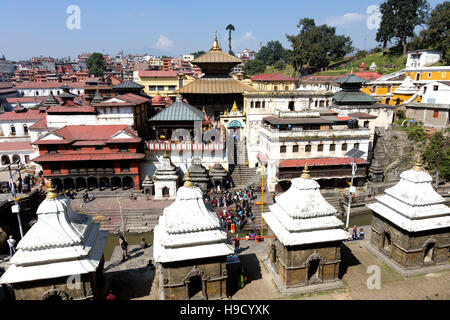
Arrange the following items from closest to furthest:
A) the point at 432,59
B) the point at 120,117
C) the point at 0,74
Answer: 1. the point at 120,117
2. the point at 432,59
3. the point at 0,74

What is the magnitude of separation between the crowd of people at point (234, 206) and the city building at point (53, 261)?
14889 millimetres

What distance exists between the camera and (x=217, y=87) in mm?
42906

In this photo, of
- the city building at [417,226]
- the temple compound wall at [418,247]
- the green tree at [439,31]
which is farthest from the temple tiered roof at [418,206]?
the green tree at [439,31]

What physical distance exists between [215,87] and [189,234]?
3396cm

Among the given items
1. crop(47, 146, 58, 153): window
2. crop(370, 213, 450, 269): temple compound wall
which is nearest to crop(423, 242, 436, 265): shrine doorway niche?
crop(370, 213, 450, 269): temple compound wall

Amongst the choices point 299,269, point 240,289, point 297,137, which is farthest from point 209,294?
point 297,137

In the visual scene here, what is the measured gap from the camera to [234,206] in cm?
2777

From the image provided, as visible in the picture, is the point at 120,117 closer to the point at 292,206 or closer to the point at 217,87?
the point at 217,87

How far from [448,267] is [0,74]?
143530 millimetres

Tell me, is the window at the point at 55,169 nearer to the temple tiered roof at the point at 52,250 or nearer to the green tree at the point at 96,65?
the temple tiered roof at the point at 52,250

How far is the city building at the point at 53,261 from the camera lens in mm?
10477

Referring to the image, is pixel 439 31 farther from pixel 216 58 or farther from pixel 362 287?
pixel 362 287

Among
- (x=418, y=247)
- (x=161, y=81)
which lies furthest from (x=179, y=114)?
(x=161, y=81)

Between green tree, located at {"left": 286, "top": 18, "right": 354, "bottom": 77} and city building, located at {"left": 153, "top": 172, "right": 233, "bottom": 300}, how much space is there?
71804mm
